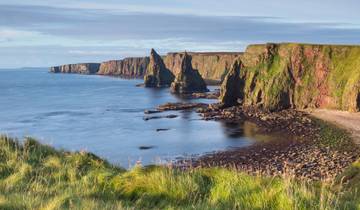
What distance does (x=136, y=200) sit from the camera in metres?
10.2

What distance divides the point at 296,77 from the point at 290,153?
54628 millimetres

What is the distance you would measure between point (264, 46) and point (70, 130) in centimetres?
5699

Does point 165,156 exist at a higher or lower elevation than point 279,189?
lower

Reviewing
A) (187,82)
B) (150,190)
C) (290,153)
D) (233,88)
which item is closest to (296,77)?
(233,88)

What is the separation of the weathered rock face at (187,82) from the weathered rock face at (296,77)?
4738cm

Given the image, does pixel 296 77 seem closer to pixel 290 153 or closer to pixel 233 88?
pixel 233 88

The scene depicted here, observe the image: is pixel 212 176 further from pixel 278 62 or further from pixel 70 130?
pixel 278 62

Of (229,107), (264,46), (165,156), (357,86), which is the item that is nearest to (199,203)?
(165,156)

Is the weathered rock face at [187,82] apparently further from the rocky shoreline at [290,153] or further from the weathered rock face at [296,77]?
the rocky shoreline at [290,153]

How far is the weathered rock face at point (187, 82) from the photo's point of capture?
167250 millimetres

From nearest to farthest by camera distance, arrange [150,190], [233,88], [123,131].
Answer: [150,190]
[123,131]
[233,88]

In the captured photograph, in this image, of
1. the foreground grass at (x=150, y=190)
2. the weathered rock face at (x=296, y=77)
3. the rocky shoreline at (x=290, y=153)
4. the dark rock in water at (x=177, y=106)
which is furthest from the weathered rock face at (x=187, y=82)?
the foreground grass at (x=150, y=190)

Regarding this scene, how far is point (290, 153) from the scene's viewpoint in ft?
189

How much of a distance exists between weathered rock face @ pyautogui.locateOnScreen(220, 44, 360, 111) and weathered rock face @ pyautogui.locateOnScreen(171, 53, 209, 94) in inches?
1866
